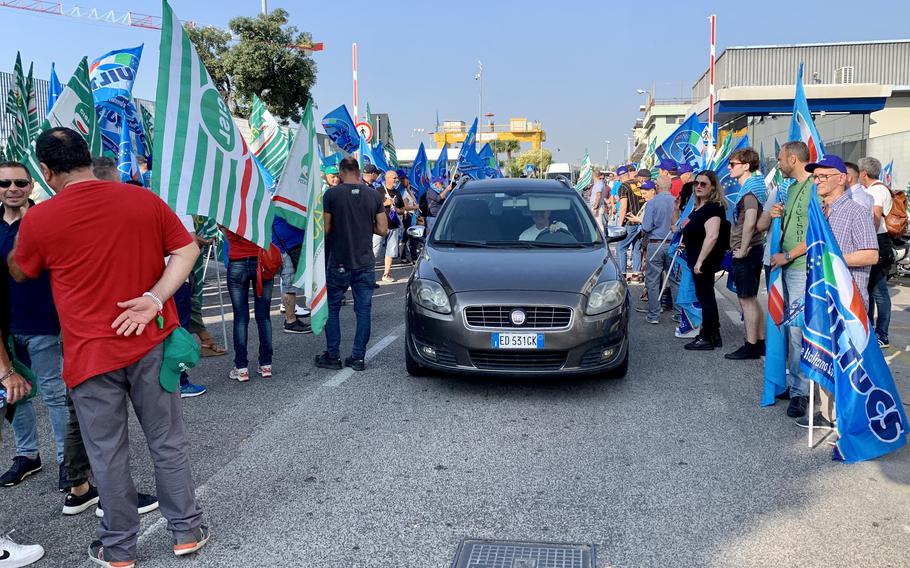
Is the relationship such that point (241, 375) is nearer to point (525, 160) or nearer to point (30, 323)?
point (30, 323)

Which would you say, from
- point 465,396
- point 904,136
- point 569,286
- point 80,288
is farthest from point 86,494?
point 904,136

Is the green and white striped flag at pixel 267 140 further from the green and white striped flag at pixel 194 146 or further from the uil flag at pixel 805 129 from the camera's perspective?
the uil flag at pixel 805 129

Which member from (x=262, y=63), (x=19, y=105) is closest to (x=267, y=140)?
(x=19, y=105)

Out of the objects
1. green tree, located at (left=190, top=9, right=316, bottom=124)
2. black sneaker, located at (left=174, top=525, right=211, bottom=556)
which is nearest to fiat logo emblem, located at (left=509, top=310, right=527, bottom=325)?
black sneaker, located at (left=174, top=525, right=211, bottom=556)

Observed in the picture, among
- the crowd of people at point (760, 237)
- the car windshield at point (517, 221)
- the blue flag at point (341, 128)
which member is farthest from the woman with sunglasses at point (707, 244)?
the blue flag at point (341, 128)

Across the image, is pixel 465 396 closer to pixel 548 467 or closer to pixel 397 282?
pixel 548 467

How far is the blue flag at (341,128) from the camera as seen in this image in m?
14.1

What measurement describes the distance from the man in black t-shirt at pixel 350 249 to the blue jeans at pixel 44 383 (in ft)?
9.43

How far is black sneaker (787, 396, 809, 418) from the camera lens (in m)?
5.44

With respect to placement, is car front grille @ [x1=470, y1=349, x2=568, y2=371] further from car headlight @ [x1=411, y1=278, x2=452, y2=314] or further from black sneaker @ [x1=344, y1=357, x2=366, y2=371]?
black sneaker @ [x1=344, y1=357, x2=366, y2=371]

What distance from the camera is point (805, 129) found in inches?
244

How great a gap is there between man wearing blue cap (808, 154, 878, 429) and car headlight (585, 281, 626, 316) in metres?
1.59

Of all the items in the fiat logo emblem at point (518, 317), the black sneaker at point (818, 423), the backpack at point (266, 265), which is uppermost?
the backpack at point (266, 265)

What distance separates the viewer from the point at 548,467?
4566 millimetres
